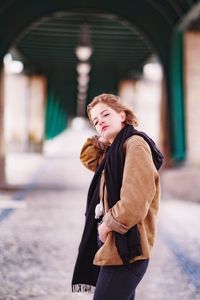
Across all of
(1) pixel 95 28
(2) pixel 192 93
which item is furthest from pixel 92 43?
(2) pixel 192 93

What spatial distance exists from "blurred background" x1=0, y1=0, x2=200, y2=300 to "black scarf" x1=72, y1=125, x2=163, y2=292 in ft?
5.49

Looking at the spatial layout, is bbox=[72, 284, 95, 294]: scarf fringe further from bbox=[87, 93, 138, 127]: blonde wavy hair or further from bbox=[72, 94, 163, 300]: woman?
bbox=[87, 93, 138, 127]: blonde wavy hair

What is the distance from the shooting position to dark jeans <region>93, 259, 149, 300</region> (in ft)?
7.80

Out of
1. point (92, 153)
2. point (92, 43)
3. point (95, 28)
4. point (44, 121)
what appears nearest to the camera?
point (92, 153)

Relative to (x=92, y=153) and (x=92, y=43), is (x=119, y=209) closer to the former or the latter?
(x=92, y=153)

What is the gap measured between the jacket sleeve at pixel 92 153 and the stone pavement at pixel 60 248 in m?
1.68

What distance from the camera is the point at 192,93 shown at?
11578 mm

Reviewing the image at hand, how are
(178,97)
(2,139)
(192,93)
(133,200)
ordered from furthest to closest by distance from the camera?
1. (2,139)
2. (178,97)
3. (192,93)
4. (133,200)

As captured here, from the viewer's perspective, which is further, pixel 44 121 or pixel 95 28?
pixel 44 121

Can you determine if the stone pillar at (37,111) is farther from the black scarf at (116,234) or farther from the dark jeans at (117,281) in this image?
the dark jeans at (117,281)

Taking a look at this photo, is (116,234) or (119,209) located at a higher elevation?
(119,209)

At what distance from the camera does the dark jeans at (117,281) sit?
238cm

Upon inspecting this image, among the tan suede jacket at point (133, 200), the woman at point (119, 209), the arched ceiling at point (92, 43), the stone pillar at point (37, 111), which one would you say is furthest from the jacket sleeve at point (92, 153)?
the stone pillar at point (37, 111)

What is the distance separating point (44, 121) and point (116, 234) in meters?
23.7
